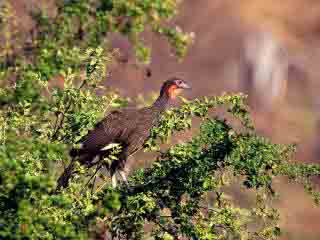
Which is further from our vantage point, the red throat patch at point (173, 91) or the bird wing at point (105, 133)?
the red throat patch at point (173, 91)

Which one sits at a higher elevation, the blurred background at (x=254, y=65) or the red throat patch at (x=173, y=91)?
the blurred background at (x=254, y=65)

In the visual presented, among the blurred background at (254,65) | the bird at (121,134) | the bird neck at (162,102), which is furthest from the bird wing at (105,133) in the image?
the blurred background at (254,65)

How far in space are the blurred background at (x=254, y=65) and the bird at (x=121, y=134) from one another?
729 inches

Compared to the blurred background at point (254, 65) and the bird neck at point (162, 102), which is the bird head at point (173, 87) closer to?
the bird neck at point (162, 102)

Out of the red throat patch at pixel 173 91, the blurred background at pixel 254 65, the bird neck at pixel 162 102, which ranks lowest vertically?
the bird neck at pixel 162 102

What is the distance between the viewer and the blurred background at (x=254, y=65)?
104 ft

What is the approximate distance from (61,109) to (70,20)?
295cm

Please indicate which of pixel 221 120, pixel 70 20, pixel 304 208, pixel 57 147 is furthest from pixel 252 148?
pixel 304 208

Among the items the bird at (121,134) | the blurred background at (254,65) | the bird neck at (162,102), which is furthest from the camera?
the blurred background at (254,65)

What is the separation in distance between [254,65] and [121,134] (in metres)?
21.4

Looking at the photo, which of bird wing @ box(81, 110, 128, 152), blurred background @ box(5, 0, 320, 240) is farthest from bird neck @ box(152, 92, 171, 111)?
blurred background @ box(5, 0, 320, 240)

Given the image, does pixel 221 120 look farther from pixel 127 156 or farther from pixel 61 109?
pixel 127 156

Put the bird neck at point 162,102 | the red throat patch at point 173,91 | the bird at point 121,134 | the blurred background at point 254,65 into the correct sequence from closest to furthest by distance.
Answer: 1. the bird at point 121,134
2. the bird neck at point 162,102
3. the red throat patch at point 173,91
4. the blurred background at point 254,65

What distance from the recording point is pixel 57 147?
21.8 feet
